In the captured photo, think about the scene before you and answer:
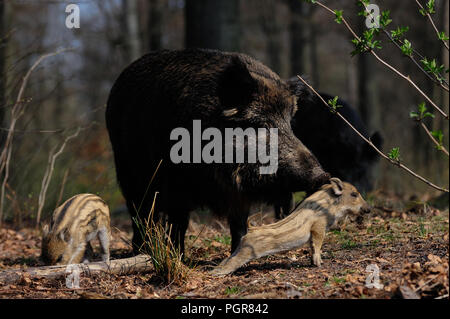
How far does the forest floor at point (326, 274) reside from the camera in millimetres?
3789

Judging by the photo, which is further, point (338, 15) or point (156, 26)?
point (156, 26)

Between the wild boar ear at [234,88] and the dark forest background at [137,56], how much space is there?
1017 millimetres

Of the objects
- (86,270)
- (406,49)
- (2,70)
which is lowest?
(86,270)

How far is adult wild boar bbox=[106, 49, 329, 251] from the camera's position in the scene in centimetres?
503

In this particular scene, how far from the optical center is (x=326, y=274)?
4.46 m

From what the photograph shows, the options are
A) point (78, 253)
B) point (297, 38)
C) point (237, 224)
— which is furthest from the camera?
point (297, 38)

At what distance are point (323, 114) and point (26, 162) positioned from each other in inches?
180

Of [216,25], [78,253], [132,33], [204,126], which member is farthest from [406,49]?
[132,33]

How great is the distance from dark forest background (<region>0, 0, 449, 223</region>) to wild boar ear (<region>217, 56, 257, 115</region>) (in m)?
1.02

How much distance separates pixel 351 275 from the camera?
4.25 meters

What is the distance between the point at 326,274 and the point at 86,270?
2.01m

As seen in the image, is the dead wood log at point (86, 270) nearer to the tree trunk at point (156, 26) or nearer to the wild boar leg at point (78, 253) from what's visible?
the wild boar leg at point (78, 253)

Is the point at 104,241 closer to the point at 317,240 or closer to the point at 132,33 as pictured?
the point at 317,240

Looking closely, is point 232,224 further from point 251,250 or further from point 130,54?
point 130,54
